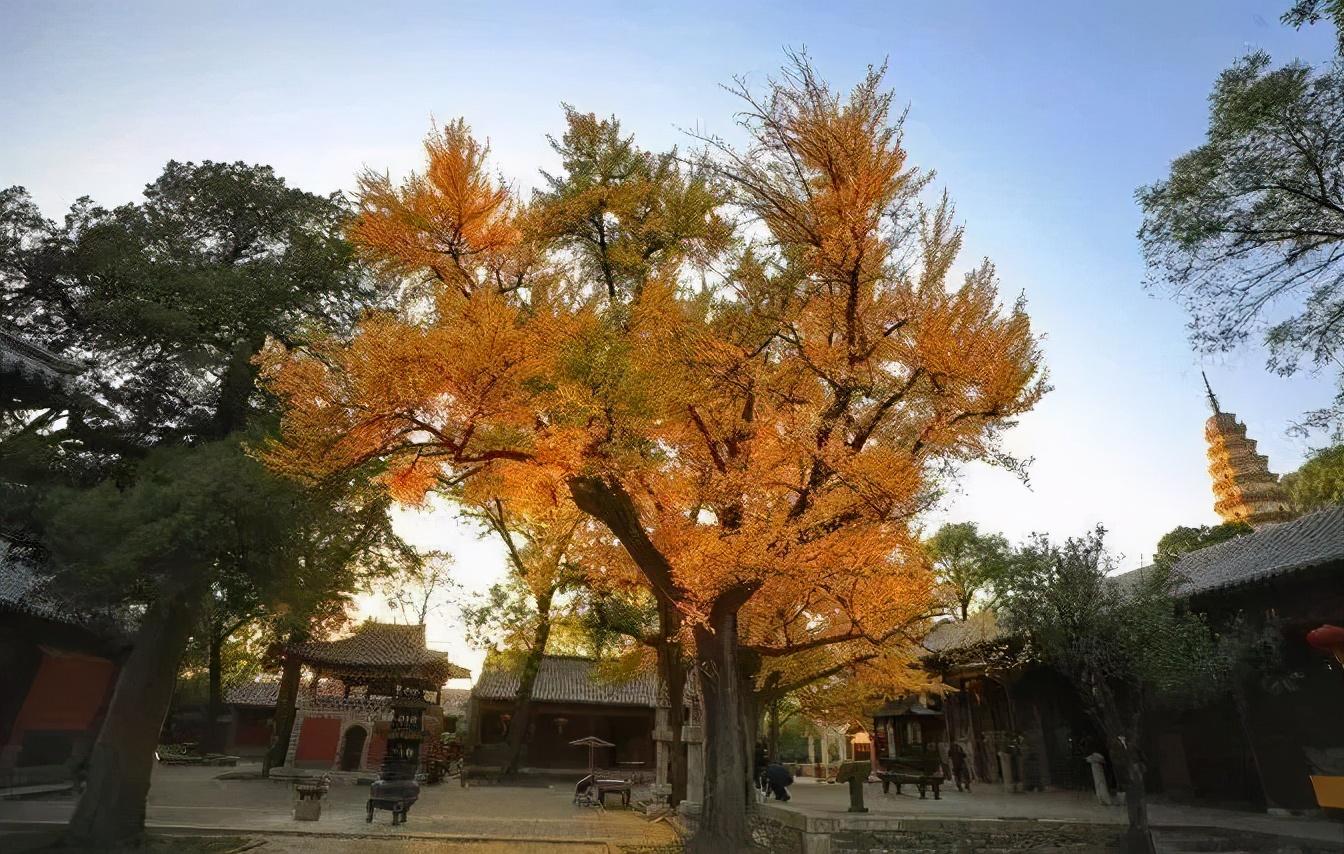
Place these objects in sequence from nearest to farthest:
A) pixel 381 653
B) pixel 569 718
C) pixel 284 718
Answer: pixel 284 718 < pixel 381 653 < pixel 569 718

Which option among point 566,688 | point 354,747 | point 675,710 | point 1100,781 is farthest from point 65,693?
point 1100,781

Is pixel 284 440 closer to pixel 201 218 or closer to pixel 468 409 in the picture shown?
pixel 468 409

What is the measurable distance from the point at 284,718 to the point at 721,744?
23825mm

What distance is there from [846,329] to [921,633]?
1176 cm

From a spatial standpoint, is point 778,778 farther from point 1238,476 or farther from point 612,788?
point 1238,476

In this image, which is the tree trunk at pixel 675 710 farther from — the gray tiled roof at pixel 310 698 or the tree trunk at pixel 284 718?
the tree trunk at pixel 284 718

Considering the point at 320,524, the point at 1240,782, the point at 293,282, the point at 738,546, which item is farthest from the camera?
the point at 1240,782

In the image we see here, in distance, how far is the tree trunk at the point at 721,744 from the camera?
10.2 m

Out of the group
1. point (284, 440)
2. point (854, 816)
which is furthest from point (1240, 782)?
point (284, 440)

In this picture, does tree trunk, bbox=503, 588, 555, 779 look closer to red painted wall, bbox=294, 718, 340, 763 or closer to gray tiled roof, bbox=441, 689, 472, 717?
red painted wall, bbox=294, 718, 340, 763

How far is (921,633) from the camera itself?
18.7m

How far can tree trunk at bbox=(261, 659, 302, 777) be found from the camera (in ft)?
89.2

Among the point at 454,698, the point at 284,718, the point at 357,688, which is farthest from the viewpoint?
the point at 454,698

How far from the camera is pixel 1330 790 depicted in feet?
36.4
